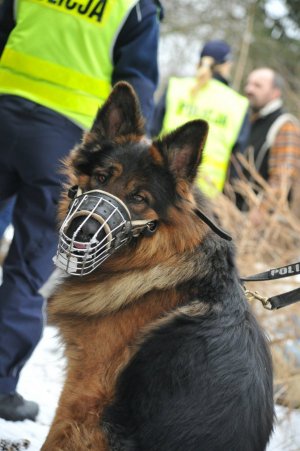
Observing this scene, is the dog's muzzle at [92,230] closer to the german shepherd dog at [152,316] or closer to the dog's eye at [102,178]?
the german shepherd dog at [152,316]

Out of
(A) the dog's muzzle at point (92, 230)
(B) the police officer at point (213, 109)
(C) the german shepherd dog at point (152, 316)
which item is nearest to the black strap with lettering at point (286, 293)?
(C) the german shepherd dog at point (152, 316)

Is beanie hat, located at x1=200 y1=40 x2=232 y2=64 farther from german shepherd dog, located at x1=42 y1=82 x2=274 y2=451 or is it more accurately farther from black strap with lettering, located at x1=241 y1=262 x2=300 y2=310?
black strap with lettering, located at x1=241 y1=262 x2=300 y2=310

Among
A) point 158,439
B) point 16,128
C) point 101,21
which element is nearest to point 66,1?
point 101,21

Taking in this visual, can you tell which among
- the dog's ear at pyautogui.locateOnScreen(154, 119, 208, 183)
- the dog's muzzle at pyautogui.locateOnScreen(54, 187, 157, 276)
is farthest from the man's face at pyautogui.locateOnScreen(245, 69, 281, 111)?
the dog's muzzle at pyautogui.locateOnScreen(54, 187, 157, 276)

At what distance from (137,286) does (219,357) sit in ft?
1.73

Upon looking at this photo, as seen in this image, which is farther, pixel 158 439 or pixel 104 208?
pixel 104 208

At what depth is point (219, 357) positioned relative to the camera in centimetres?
255

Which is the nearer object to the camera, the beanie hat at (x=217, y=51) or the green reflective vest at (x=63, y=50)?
the green reflective vest at (x=63, y=50)

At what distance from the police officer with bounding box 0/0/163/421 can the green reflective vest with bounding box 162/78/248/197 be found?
2.57m

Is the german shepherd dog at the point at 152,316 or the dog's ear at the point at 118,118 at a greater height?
the dog's ear at the point at 118,118

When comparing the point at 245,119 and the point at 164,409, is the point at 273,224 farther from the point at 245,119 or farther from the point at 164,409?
the point at 164,409

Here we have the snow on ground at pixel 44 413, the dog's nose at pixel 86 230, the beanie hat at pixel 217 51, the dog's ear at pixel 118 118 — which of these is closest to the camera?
the dog's nose at pixel 86 230

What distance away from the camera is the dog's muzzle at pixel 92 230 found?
262cm

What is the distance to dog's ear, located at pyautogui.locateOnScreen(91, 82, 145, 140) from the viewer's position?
3.03 m
